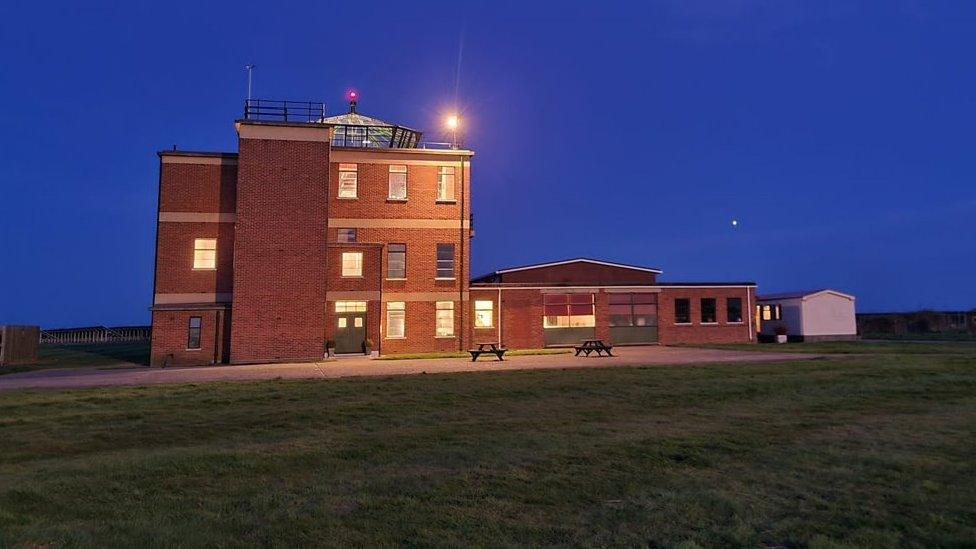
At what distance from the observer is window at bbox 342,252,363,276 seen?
2930 centimetres

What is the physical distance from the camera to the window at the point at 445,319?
3051 cm

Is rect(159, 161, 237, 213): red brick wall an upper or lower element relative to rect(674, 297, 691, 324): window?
upper

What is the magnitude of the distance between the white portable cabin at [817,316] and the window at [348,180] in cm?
2771

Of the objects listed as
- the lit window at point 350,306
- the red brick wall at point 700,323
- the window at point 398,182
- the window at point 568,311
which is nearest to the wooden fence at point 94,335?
the lit window at point 350,306

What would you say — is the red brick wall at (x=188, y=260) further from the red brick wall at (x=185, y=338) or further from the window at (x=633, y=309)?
the window at (x=633, y=309)

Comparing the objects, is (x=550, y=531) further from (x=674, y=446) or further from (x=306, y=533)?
(x=674, y=446)

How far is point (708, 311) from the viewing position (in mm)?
36125

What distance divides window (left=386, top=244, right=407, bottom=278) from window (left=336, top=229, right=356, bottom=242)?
69.5 inches

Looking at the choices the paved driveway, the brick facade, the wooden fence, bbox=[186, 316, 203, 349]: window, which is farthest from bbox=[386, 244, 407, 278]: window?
the wooden fence

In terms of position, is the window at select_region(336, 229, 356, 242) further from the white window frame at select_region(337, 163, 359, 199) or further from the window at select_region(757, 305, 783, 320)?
the window at select_region(757, 305, 783, 320)

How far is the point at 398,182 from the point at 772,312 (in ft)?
89.2

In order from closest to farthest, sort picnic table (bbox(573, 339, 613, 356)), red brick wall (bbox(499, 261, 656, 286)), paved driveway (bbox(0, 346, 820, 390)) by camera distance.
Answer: paved driveway (bbox(0, 346, 820, 390))
picnic table (bbox(573, 339, 613, 356))
red brick wall (bbox(499, 261, 656, 286))

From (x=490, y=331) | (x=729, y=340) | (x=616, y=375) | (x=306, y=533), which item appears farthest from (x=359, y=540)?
(x=729, y=340)

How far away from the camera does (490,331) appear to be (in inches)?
1264
